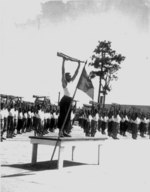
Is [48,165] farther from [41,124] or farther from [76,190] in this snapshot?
[41,124]

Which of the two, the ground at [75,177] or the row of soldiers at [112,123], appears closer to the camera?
the ground at [75,177]

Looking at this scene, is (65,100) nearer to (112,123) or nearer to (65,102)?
(65,102)

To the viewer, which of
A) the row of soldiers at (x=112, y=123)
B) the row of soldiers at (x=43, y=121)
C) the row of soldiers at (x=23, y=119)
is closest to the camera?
the row of soldiers at (x=23, y=119)

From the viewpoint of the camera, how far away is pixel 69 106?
808 cm

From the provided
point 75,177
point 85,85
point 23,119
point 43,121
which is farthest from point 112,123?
point 75,177

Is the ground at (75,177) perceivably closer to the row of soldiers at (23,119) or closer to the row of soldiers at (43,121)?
the row of soldiers at (43,121)

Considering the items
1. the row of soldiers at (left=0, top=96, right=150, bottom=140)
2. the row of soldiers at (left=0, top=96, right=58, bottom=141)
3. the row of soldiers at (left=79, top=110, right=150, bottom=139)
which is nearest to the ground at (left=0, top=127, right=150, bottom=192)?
the row of soldiers at (left=0, top=96, right=150, bottom=140)

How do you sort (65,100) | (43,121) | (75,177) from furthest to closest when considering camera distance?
(43,121)
(65,100)
(75,177)

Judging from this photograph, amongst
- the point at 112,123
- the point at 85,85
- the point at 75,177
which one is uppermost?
the point at 85,85

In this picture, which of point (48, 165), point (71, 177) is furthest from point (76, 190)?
point (48, 165)

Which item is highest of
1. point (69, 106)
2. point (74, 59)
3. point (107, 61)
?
point (107, 61)

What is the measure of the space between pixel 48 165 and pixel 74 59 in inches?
92.4

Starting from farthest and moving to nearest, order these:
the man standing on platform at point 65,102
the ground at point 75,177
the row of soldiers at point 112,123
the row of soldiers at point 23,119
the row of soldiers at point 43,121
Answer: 1. the row of soldiers at point 112,123
2. the row of soldiers at point 43,121
3. the row of soldiers at point 23,119
4. the man standing on platform at point 65,102
5. the ground at point 75,177

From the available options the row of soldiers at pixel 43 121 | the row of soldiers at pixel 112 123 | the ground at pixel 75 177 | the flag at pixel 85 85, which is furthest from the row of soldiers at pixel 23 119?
the flag at pixel 85 85
